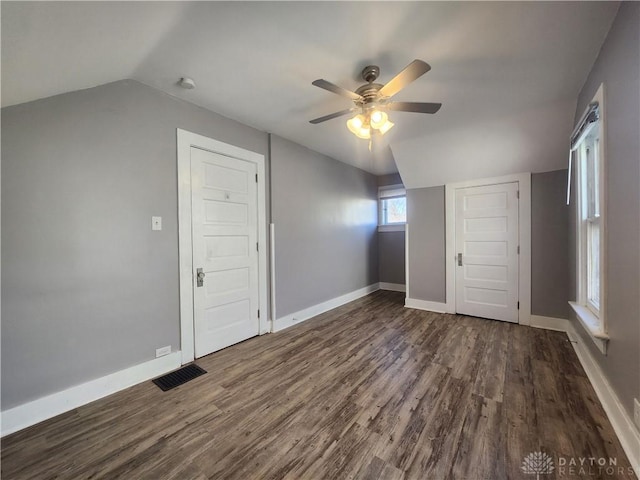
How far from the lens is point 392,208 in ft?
18.2

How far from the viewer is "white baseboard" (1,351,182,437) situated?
1.58m

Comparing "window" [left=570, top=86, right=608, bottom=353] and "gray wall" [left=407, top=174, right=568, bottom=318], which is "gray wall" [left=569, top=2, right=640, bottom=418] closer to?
"window" [left=570, top=86, right=608, bottom=353]

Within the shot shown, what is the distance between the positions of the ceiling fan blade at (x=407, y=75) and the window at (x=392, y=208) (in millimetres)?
3652

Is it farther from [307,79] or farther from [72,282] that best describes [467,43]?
[72,282]

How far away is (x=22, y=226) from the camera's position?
63.1 inches

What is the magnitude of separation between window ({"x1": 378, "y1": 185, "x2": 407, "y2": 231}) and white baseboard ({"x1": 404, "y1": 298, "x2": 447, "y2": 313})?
67.1 inches

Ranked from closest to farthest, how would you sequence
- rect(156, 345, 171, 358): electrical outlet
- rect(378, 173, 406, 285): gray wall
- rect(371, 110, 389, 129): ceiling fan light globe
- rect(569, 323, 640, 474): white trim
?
1. rect(569, 323, 640, 474): white trim
2. rect(371, 110, 389, 129): ceiling fan light globe
3. rect(156, 345, 171, 358): electrical outlet
4. rect(378, 173, 406, 285): gray wall

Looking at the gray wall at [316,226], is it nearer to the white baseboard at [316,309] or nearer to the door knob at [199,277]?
the white baseboard at [316,309]

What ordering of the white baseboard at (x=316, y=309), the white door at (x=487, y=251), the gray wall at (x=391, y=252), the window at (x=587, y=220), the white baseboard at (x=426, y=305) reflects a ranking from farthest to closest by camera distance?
the gray wall at (x=391, y=252)
the white baseboard at (x=426, y=305)
the white door at (x=487, y=251)
the white baseboard at (x=316, y=309)
the window at (x=587, y=220)

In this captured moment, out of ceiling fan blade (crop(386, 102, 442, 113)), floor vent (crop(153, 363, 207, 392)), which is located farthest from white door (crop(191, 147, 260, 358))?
ceiling fan blade (crop(386, 102, 442, 113))

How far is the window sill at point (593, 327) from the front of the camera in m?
1.70

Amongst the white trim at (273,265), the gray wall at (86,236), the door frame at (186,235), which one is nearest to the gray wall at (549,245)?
the white trim at (273,265)

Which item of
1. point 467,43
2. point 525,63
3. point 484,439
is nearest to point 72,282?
point 484,439

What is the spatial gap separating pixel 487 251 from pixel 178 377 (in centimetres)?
408
